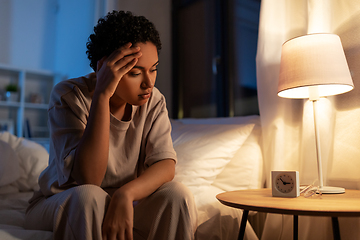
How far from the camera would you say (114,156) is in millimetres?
1014

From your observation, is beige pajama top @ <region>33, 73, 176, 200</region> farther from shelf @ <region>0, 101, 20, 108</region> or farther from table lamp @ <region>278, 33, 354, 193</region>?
shelf @ <region>0, 101, 20, 108</region>

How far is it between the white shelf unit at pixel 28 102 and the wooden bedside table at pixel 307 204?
9.35 feet

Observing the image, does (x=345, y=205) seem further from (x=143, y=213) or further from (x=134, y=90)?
(x=134, y=90)

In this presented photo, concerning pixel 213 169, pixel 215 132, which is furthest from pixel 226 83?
pixel 213 169

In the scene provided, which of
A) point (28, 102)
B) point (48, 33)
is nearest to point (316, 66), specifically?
point (28, 102)

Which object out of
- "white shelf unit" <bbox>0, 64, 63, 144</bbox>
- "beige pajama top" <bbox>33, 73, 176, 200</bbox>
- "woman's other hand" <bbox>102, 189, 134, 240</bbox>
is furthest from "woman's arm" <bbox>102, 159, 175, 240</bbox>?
"white shelf unit" <bbox>0, 64, 63, 144</bbox>

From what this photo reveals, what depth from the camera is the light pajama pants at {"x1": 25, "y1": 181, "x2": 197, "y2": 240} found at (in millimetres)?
718

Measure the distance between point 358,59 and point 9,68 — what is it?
3144 millimetres

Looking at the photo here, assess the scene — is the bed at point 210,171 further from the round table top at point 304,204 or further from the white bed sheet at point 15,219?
the round table top at point 304,204

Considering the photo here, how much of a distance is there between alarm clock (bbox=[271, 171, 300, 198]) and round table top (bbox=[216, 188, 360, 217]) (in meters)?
0.03

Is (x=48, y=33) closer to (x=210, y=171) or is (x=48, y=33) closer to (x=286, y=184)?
(x=210, y=171)

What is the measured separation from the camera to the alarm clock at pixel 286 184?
96 centimetres

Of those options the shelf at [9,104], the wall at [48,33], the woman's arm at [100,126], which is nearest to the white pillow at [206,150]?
the woman's arm at [100,126]

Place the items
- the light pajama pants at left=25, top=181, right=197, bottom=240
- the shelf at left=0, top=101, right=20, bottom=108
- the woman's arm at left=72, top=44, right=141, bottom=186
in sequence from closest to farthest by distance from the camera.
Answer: the light pajama pants at left=25, top=181, right=197, bottom=240 < the woman's arm at left=72, top=44, right=141, bottom=186 < the shelf at left=0, top=101, right=20, bottom=108
